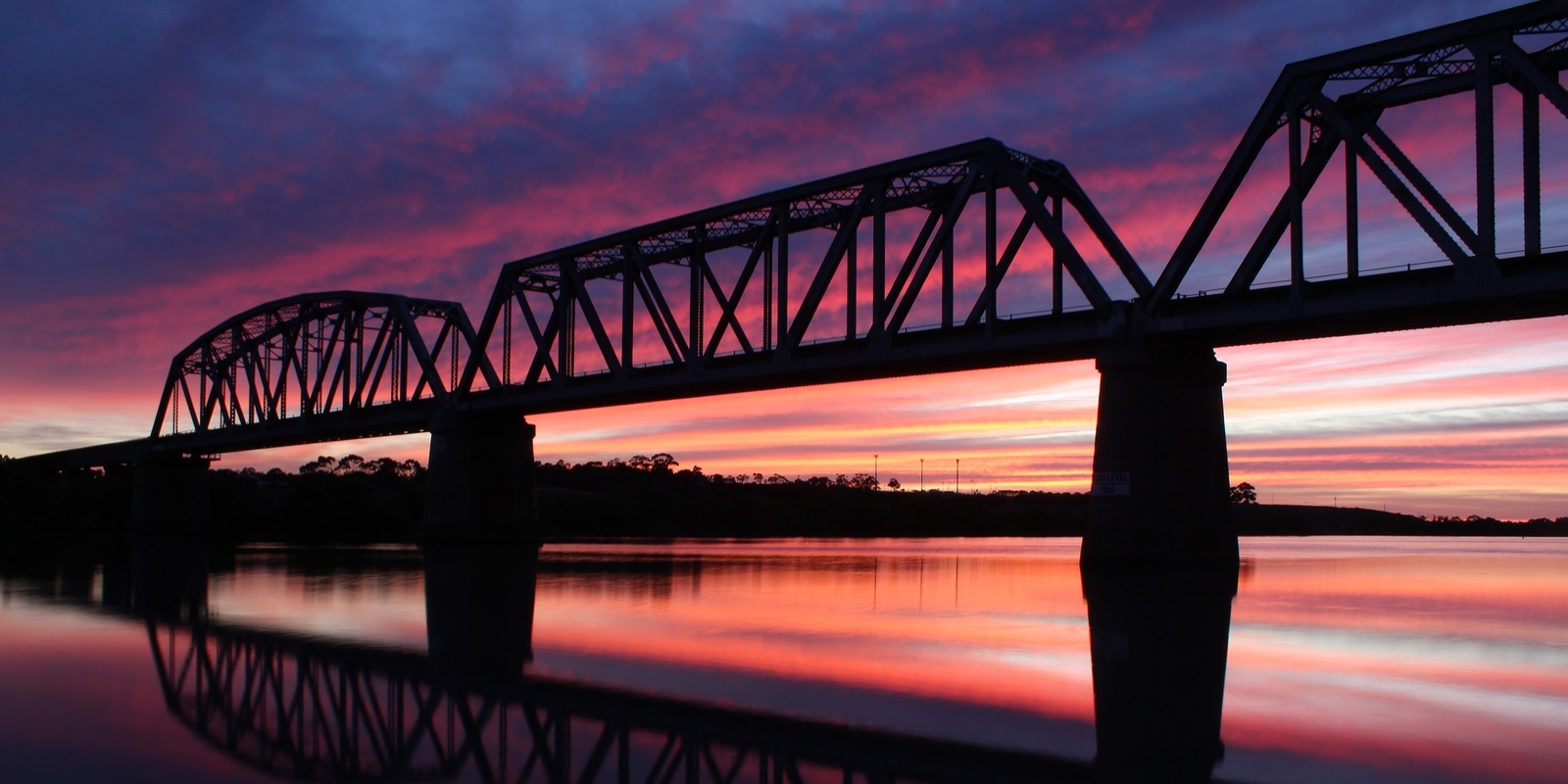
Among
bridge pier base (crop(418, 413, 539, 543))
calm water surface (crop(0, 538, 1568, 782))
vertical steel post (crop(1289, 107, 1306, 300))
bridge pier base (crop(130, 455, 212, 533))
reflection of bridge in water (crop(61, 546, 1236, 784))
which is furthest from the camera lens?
bridge pier base (crop(130, 455, 212, 533))

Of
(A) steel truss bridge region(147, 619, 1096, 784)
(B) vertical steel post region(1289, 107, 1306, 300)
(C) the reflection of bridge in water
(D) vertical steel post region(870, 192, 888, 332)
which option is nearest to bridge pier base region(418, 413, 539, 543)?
(D) vertical steel post region(870, 192, 888, 332)

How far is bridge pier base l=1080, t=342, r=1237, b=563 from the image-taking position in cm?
4209

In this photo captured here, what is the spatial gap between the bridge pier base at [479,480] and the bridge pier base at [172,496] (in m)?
48.1

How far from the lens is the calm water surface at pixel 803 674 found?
39.4 ft

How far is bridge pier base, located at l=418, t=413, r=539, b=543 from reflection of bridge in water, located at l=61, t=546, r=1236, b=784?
5173 cm

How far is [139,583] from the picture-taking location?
126 feet

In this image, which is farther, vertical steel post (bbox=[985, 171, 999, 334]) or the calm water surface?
vertical steel post (bbox=[985, 171, 999, 334])

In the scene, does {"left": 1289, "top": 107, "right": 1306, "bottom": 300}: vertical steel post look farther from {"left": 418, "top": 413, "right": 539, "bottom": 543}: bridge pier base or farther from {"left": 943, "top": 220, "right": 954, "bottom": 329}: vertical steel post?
{"left": 418, "top": 413, "right": 539, "bottom": 543}: bridge pier base

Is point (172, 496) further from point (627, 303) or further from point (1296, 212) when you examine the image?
point (1296, 212)

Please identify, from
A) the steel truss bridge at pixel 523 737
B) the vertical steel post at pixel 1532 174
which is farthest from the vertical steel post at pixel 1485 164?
the steel truss bridge at pixel 523 737

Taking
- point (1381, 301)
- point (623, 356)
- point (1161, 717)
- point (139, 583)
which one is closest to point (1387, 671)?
point (1161, 717)

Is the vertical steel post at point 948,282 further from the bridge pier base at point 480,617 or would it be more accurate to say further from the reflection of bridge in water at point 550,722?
the reflection of bridge in water at point 550,722

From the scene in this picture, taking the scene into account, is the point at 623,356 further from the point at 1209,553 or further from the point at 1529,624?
the point at 1529,624

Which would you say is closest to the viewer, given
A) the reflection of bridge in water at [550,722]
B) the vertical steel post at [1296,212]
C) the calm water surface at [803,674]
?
the reflection of bridge in water at [550,722]
